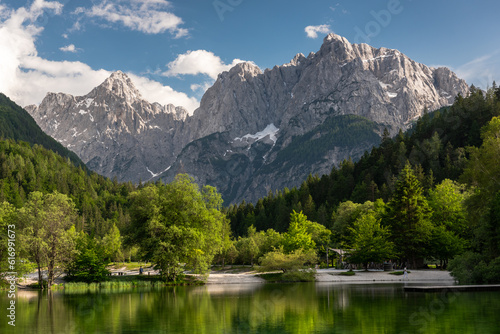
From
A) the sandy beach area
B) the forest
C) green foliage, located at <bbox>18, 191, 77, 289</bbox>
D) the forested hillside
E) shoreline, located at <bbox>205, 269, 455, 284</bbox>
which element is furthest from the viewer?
the forested hillside

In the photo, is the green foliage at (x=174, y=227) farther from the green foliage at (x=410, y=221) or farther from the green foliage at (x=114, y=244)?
the green foliage at (x=114, y=244)

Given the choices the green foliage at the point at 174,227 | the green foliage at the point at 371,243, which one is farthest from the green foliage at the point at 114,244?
the green foliage at the point at 371,243

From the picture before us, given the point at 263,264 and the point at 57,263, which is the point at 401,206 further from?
the point at 57,263

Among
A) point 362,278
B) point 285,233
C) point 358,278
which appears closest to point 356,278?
point 358,278

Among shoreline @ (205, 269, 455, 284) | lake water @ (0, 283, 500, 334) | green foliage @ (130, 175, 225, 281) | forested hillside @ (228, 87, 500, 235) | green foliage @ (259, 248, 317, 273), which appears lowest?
shoreline @ (205, 269, 455, 284)

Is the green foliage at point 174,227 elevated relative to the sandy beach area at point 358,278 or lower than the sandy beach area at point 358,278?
elevated

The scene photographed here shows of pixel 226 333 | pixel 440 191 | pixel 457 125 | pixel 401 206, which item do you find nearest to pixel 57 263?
pixel 226 333

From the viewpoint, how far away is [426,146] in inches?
6024

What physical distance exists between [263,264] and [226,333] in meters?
56.6

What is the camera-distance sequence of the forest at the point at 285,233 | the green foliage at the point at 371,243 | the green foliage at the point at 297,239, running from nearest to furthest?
the forest at the point at 285,233, the green foliage at the point at 371,243, the green foliage at the point at 297,239

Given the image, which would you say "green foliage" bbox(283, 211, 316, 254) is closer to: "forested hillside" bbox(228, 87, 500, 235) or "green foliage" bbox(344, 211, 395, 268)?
"green foliage" bbox(344, 211, 395, 268)

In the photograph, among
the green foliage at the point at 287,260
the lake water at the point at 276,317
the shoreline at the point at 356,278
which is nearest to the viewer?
the lake water at the point at 276,317

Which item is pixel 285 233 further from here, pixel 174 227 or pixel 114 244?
pixel 114 244

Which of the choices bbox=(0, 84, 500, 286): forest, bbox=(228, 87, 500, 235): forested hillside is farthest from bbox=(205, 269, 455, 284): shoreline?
bbox=(228, 87, 500, 235): forested hillside
